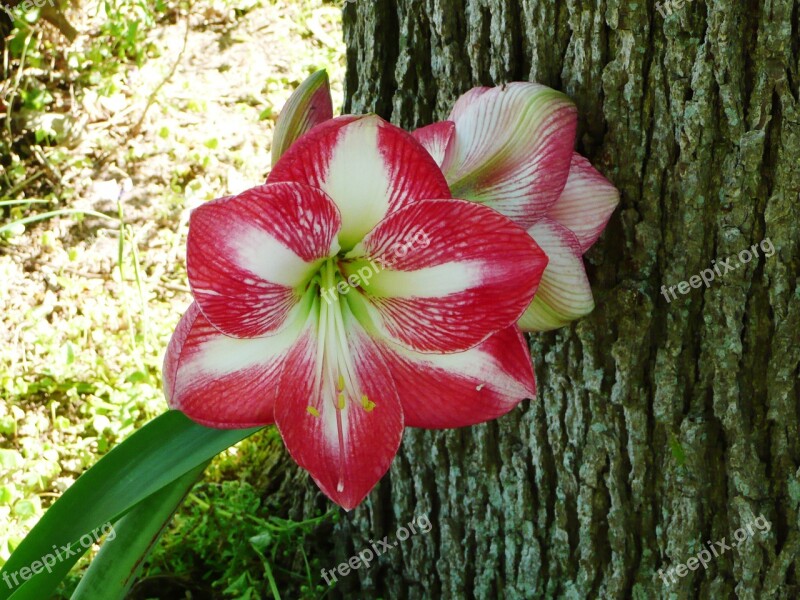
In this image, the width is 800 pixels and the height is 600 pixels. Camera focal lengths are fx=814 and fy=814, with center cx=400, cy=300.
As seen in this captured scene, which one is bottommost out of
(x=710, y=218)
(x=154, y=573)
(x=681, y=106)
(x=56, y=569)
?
(x=154, y=573)

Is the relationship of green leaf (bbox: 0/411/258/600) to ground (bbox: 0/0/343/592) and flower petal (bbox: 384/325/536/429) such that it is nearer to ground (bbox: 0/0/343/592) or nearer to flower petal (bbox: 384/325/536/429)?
flower petal (bbox: 384/325/536/429)

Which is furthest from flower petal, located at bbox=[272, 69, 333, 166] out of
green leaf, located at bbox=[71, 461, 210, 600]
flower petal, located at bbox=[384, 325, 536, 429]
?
green leaf, located at bbox=[71, 461, 210, 600]

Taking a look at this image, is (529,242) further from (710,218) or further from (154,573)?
(154,573)

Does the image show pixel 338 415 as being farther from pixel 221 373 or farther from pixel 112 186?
pixel 112 186

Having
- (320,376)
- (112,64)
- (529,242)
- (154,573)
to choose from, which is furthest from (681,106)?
(112,64)

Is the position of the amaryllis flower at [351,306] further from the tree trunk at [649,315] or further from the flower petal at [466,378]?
the tree trunk at [649,315]

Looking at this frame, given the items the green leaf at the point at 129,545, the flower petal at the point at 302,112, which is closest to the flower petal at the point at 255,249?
the flower petal at the point at 302,112

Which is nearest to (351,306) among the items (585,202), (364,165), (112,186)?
(364,165)

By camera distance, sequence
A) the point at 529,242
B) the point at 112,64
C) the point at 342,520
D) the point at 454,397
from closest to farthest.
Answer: the point at 529,242 < the point at 454,397 < the point at 342,520 < the point at 112,64
